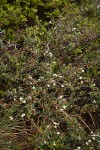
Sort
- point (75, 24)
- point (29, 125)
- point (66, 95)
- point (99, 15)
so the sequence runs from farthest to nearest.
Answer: point (99, 15), point (75, 24), point (66, 95), point (29, 125)

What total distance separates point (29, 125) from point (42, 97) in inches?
12.9

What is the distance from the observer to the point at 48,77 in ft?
12.7

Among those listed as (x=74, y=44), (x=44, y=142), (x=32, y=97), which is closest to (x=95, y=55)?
(x=74, y=44)

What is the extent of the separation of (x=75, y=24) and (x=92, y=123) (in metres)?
1.36

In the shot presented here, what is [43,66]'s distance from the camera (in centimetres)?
395

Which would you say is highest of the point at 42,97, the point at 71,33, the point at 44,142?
the point at 71,33

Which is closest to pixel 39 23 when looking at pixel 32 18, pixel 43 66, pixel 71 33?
pixel 32 18

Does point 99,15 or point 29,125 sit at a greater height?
point 99,15

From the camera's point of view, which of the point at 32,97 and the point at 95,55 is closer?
the point at 32,97

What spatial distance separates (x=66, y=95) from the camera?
393 centimetres

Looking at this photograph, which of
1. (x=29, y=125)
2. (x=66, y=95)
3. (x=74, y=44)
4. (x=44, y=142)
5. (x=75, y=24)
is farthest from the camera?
(x=75, y=24)

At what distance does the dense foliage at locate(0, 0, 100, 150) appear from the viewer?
3570 mm

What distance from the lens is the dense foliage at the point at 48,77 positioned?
3570 mm

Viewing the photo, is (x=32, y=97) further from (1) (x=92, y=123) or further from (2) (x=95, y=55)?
(2) (x=95, y=55)
